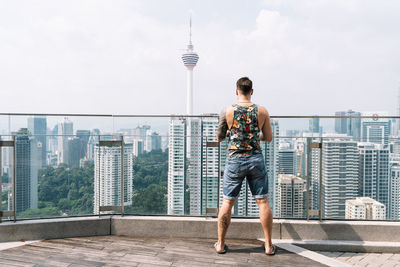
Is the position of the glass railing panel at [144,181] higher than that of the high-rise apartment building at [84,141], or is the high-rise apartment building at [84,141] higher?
the high-rise apartment building at [84,141]

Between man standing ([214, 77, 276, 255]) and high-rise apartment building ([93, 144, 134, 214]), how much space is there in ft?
4.08

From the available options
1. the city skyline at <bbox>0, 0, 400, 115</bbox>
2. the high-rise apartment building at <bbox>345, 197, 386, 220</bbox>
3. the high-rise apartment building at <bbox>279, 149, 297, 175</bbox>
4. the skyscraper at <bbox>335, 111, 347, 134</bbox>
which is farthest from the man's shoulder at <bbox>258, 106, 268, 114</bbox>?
the city skyline at <bbox>0, 0, 400, 115</bbox>

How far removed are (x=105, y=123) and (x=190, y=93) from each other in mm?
113491

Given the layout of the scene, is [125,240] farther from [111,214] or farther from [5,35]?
[5,35]

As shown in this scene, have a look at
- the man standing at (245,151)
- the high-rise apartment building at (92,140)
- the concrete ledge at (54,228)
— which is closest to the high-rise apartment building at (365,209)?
the man standing at (245,151)

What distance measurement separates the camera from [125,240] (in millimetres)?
3711

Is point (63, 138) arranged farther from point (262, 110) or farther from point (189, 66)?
point (189, 66)

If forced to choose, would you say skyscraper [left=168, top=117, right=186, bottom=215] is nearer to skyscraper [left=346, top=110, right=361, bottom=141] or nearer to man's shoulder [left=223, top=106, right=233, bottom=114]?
man's shoulder [left=223, top=106, right=233, bottom=114]

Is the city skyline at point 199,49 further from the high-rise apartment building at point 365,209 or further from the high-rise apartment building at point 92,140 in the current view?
the high-rise apartment building at point 92,140

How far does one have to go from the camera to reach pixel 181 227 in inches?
152

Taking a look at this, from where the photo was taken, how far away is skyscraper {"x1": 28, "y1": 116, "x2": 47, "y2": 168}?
3.99 m

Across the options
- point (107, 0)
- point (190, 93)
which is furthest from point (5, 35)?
point (190, 93)

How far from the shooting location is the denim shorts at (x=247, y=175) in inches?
127

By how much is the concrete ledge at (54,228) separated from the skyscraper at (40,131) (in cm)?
64
